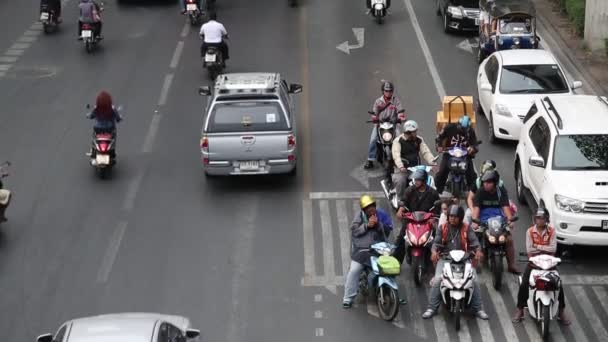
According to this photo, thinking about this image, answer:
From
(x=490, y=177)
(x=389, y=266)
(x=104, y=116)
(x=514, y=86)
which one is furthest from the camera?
(x=514, y=86)

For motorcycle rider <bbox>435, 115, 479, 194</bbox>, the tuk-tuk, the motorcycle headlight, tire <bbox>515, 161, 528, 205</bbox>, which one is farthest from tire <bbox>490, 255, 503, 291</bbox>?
the tuk-tuk

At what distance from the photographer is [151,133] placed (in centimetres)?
2575

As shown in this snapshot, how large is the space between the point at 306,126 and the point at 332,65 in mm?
4982

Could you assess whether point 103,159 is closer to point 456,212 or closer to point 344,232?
point 344,232

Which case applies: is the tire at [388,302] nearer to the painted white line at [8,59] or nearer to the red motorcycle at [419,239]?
the red motorcycle at [419,239]

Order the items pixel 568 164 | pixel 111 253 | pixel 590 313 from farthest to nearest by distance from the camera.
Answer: pixel 111 253, pixel 568 164, pixel 590 313

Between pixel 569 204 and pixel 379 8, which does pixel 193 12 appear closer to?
pixel 379 8

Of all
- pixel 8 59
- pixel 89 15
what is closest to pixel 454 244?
pixel 89 15

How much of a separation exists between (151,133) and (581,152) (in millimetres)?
9641

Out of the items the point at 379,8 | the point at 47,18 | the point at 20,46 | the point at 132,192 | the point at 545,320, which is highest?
the point at 47,18

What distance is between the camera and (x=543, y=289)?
646 inches

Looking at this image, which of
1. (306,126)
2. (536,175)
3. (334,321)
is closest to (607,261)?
(536,175)

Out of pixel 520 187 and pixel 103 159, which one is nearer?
pixel 520 187

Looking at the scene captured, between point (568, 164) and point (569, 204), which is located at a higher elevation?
point (568, 164)
